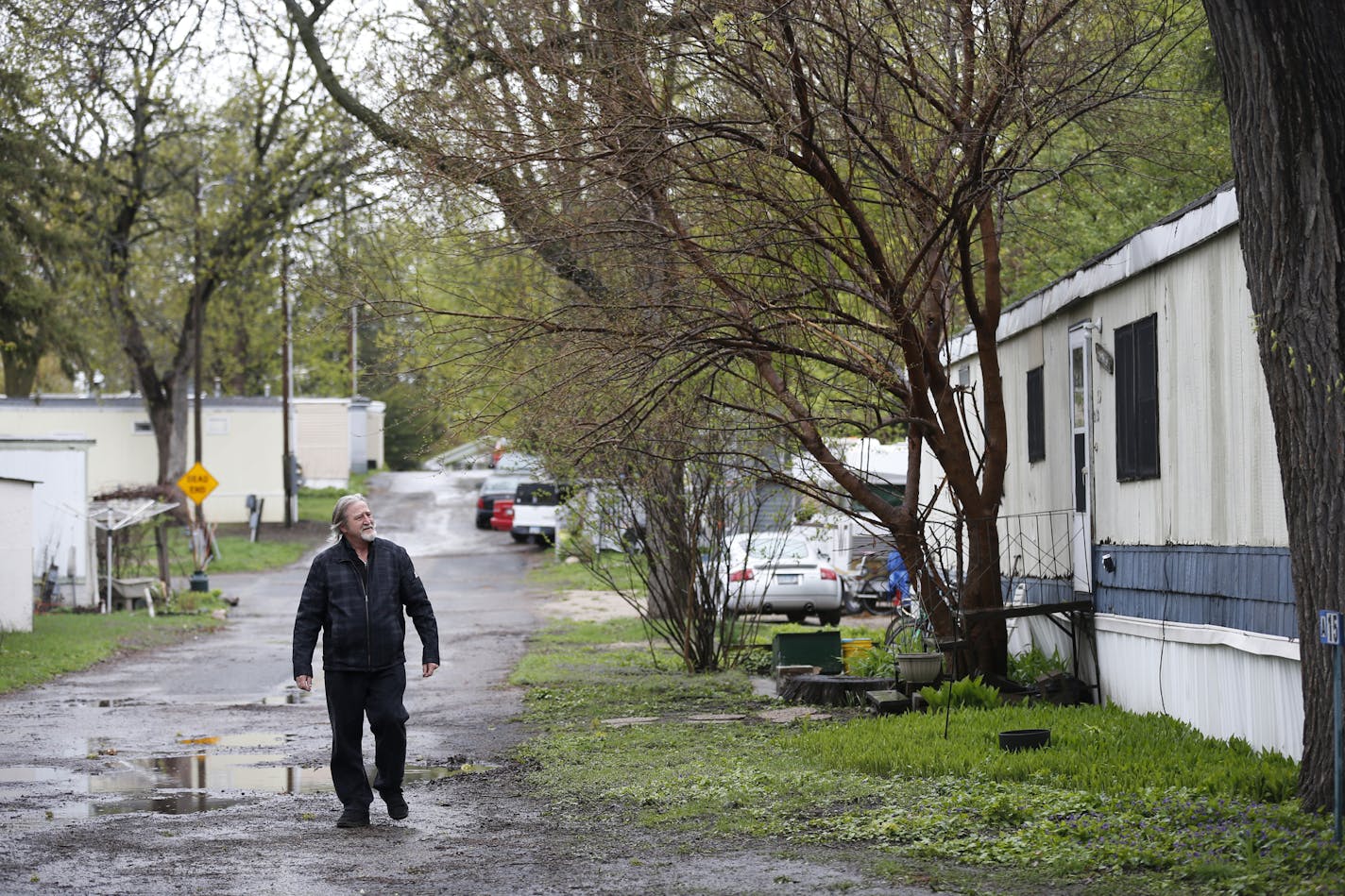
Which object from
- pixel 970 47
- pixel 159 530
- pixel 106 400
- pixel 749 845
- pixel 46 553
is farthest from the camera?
pixel 106 400

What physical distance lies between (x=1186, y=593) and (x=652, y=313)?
4.03 meters

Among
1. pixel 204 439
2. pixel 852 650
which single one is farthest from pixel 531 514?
pixel 852 650

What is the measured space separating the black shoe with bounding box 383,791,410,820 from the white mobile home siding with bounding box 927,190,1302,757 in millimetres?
4638

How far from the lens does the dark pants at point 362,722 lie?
8.27 meters

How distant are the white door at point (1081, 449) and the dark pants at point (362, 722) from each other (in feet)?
19.7

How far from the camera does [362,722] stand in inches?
334

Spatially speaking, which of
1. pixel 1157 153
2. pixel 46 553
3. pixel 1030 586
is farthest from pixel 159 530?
pixel 1157 153

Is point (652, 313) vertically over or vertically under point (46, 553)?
over

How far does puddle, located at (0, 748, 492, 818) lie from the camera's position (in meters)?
8.95

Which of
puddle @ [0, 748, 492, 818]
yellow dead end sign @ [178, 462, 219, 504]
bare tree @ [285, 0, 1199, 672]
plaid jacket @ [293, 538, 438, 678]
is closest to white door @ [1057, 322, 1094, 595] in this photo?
bare tree @ [285, 0, 1199, 672]

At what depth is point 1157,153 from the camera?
12695 millimetres

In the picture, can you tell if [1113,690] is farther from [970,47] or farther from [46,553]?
[46,553]

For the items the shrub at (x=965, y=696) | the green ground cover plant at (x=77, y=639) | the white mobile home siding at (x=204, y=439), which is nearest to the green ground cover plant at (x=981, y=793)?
the shrub at (x=965, y=696)

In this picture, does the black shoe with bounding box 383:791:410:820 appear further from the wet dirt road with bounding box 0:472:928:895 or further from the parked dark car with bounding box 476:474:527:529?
the parked dark car with bounding box 476:474:527:529
